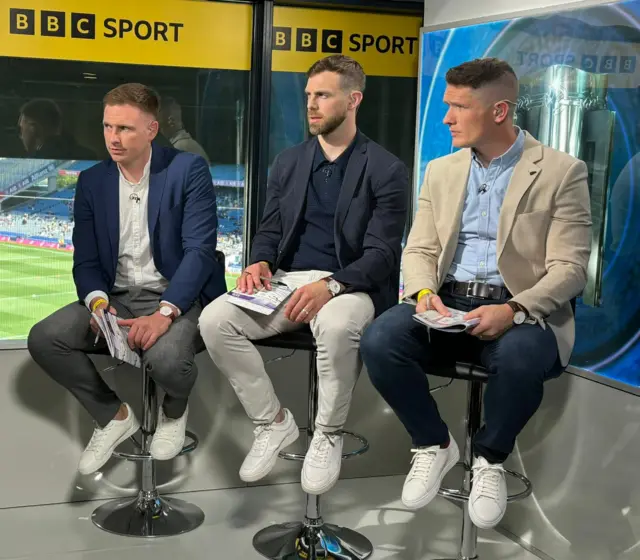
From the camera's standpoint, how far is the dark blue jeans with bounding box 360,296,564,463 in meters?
2.82

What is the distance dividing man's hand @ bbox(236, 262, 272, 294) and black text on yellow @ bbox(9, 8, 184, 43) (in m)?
1.21

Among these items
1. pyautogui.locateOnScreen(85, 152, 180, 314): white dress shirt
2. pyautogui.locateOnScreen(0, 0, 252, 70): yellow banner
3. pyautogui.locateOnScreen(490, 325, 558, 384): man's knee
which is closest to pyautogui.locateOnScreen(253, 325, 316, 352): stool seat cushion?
pyautogui.locateOnScreen(85, 152, 180, 314): white dress shirt

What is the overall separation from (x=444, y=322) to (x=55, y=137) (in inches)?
78.4

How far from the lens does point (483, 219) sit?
10.4 feet

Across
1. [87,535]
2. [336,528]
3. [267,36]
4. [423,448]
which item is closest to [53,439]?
[87,535]

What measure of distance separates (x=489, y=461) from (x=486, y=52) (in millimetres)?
1790

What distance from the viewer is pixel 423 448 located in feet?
10.0

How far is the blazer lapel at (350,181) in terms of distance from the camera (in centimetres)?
350

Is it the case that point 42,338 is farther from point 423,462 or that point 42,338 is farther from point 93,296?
point 423,462

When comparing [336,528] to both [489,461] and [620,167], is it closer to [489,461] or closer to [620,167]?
[489,461]

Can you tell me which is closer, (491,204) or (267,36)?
(491,204)

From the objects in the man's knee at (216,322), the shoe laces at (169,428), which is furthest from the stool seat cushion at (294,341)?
the shoe laces at (169,428)

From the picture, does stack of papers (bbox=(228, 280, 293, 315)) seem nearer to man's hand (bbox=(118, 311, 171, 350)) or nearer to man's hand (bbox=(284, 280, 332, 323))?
man's hand (bbox=(284, 280, 332, 323))

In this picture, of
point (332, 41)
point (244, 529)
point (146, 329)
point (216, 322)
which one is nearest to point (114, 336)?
point (146, 329)
